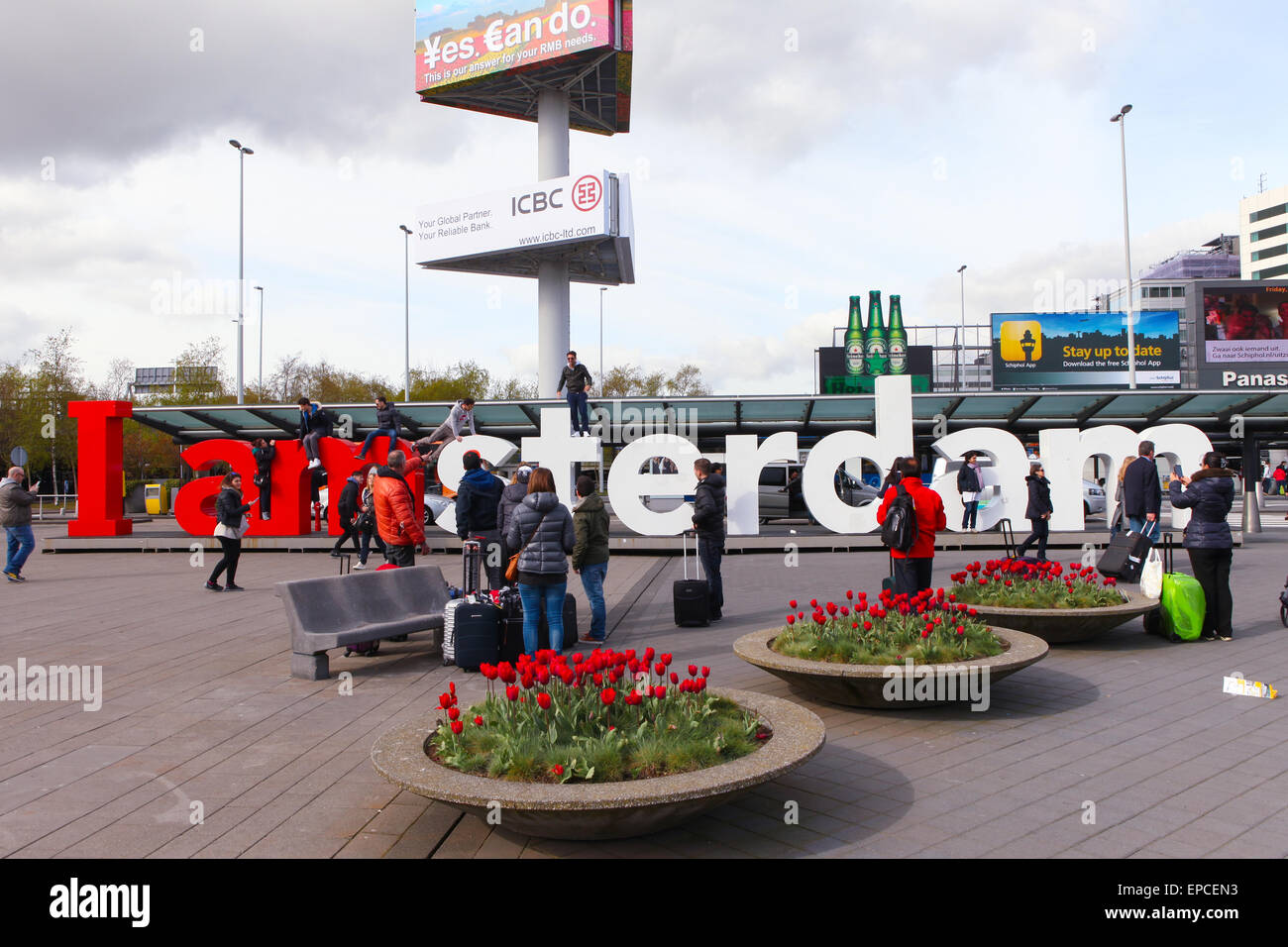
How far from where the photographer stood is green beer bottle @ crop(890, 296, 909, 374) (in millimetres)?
48406

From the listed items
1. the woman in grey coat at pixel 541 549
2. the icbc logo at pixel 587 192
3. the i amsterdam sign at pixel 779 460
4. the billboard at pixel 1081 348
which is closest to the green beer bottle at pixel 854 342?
the billboard at pixel 1081 348

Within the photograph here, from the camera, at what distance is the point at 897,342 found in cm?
4944

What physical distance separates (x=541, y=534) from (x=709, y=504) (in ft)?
10.5

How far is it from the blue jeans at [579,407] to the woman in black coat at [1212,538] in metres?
12.9

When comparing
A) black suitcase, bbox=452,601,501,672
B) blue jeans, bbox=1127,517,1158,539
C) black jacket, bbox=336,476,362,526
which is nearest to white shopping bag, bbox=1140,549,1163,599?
blue jeans, bbox=1127,517,1158,539

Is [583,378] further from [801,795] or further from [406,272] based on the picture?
[406,272]

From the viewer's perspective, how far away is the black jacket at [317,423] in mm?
18641

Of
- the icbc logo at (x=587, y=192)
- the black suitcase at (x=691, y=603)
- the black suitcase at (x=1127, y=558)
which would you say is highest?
the icbc logo at (x=587, y=192)

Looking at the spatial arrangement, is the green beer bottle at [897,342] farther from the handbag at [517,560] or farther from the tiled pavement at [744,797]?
the handbag at [517,560]

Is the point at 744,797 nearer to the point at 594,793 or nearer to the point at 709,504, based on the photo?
the point at 594,793
